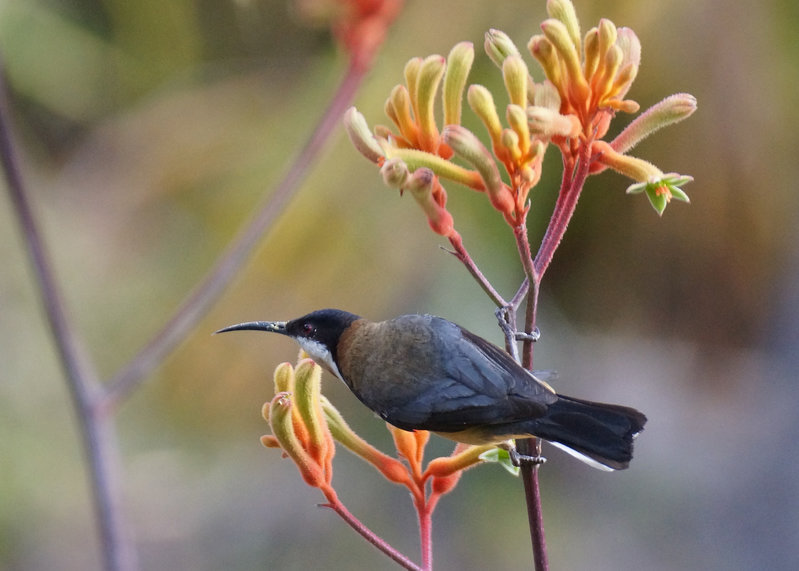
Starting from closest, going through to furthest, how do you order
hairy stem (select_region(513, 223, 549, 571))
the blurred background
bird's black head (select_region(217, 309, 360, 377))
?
hairy stem (select_region(513, 223, 549, 571))
bird's black head (select_region(217, 309, 360, 377))
the blurred background

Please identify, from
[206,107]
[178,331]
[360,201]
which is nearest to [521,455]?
[178,331]

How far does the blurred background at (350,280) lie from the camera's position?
9.02ft

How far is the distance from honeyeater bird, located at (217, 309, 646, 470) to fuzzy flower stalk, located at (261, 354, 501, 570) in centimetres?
4

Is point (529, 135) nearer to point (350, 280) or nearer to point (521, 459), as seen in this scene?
point (521, 459)

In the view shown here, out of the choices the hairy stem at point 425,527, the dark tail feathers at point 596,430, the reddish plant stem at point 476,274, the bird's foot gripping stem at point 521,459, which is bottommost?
the hairy stem at point 425,527

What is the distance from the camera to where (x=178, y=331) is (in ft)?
3.37

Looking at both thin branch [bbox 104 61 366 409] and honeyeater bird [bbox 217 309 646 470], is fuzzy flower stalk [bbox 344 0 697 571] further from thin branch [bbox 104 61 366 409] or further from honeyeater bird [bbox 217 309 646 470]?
thin branch [bbox 104 61 366 409]

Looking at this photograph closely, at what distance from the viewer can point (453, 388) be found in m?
0.88

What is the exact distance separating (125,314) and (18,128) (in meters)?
0.76

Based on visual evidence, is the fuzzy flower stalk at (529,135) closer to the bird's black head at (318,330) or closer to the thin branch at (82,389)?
the bird's black head at (318,330)

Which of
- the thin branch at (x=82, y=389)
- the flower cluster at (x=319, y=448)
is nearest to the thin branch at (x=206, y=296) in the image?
the thin branch at (x=82, y=389)

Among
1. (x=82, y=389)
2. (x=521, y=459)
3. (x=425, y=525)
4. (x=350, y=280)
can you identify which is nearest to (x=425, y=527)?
(x=425, y=525)

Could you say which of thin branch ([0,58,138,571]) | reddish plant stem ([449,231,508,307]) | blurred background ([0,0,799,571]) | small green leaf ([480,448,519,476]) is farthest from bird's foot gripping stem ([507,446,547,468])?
blurred background ([0,0,799,571])

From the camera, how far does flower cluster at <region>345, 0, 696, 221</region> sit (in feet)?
2.25
